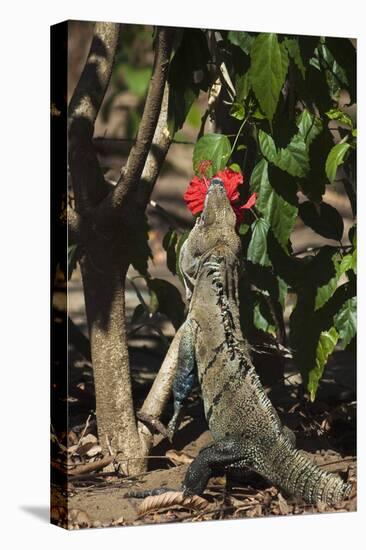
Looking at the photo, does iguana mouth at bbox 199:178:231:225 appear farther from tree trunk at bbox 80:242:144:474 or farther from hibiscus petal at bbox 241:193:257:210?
tree trunk at bbox 80:242:144:474

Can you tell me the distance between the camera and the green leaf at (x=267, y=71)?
6.27 metres

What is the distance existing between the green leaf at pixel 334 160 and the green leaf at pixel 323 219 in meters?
0.14

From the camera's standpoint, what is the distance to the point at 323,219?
661 cm

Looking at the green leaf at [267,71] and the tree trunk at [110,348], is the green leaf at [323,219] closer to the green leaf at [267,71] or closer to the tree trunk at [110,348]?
the green leaf at [267,71]

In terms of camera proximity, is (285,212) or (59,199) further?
(285,212)

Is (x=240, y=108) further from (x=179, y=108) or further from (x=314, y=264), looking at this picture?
(x=314, y=264)

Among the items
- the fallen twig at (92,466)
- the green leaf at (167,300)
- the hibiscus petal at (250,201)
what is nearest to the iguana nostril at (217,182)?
the hibiscus petal at (250,201)

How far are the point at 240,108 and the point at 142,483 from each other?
1694mm

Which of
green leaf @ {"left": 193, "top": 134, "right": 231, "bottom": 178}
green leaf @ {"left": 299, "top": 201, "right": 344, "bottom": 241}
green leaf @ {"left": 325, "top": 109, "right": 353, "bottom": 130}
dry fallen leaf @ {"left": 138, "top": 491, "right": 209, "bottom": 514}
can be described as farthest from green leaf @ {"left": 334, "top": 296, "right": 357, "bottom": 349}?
dry fallen leaf @ {"left": 138, "top": 491, "right": 209, "bottom": 514}

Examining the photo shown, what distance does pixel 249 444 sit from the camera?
6410mm

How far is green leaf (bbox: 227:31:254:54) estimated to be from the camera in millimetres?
6316

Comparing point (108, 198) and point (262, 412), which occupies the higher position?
point (108, 198)

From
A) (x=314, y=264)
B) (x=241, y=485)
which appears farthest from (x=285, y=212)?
(x=241, y=485)

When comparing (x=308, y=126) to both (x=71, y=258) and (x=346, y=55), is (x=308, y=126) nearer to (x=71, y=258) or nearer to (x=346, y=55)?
(x=346, y=55)
